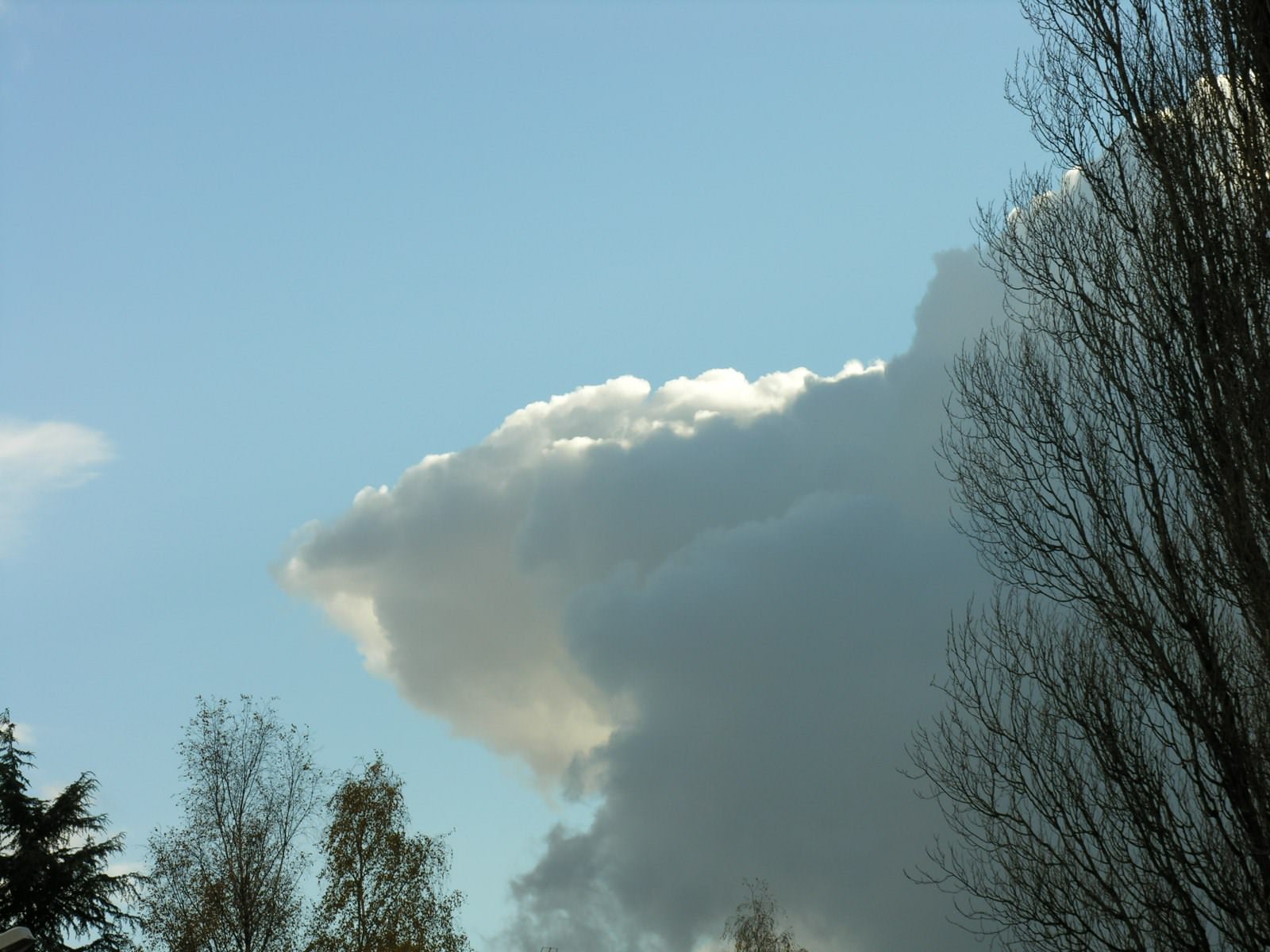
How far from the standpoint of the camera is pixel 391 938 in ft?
107

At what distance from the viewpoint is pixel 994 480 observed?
471 inches

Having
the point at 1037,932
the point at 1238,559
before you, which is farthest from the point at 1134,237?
the point at 1037,932

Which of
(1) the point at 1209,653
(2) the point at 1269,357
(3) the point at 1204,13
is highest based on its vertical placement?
(3) the point at 1204,13

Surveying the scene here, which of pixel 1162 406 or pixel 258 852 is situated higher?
pixel 258 852

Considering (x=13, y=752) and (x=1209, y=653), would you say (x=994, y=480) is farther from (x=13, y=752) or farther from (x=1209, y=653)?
(x=13, y=752)

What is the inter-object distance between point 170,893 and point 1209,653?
27732mm

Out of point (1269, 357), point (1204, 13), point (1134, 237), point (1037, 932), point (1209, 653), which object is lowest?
point (1037, 932)

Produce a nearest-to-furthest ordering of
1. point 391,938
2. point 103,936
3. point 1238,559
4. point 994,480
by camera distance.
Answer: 1. point 1238,559
2. point 994,480
3. point 103,936
4. point 391,938

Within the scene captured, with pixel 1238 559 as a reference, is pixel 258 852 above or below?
above

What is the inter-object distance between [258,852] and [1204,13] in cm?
2952

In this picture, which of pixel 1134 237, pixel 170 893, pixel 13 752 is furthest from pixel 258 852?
pixel 1134 237

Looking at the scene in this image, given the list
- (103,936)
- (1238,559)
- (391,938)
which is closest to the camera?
(1238,559)

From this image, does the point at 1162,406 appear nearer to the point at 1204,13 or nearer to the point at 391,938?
the point at 1204,13

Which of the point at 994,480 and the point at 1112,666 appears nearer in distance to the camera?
the point at 1112,666
